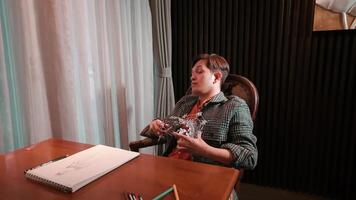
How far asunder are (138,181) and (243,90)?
102cm

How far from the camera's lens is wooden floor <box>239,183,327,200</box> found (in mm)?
2076

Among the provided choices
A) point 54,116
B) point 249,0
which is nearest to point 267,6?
point 249,0

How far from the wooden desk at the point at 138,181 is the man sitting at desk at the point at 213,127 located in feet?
0.54

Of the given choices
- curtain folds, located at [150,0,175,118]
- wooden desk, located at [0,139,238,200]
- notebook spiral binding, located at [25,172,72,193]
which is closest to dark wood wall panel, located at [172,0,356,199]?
curtain folds, located at [150,0,175,118]

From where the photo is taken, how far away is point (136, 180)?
804mm

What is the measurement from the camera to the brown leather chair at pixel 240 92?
55.6 inches

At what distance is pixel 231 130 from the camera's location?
4.07ft

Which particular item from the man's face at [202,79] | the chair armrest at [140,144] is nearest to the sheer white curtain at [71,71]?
the chair armrest at [140,144]

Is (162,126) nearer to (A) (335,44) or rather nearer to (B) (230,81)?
(B) (230,81)

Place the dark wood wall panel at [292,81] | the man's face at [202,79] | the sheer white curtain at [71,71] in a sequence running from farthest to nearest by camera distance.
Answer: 1. the dark wood wall panel at [292,81]
2. the man's face at [202,79]
3. the sheer white curtain at [71,71]

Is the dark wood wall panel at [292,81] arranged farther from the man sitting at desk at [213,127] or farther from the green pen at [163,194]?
the green pen at [163,194]

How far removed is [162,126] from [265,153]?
130 cm

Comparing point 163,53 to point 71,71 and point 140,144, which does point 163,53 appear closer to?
point 71,71

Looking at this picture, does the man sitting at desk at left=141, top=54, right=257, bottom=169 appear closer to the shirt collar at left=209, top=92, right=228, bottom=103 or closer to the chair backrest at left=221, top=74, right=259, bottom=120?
the shirt collar at left=209, top=92, right=228, bottom=103
